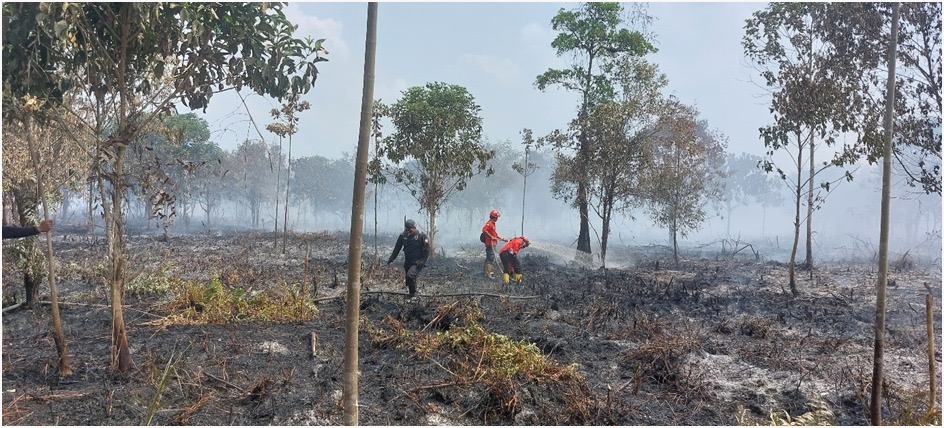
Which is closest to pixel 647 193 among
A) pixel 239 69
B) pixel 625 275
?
pixel 625 275

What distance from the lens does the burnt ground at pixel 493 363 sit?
223 inches

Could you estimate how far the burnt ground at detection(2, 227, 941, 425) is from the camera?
5.67 meters

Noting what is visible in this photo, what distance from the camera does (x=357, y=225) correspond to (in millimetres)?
3646

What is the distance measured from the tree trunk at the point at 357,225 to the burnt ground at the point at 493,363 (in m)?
1.97

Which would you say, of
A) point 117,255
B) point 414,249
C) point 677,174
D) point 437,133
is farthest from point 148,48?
point 677,174

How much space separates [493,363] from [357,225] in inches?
148

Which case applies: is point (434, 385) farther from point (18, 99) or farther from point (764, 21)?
point (764, 21)

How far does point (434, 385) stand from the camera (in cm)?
627

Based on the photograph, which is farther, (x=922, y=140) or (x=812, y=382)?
(x=922, y=140)

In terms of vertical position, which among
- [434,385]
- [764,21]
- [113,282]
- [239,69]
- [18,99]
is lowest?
[434,385]

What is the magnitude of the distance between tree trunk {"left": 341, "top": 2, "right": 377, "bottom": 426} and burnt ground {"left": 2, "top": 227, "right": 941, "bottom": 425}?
1.97m

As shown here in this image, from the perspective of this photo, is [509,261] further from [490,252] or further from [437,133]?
[437,133]

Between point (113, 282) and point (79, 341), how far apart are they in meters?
2.85

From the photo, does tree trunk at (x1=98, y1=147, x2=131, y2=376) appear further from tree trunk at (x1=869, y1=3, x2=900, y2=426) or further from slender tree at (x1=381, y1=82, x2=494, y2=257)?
slender tree at (x1=381, y1=82, x2=494, y2=257)
